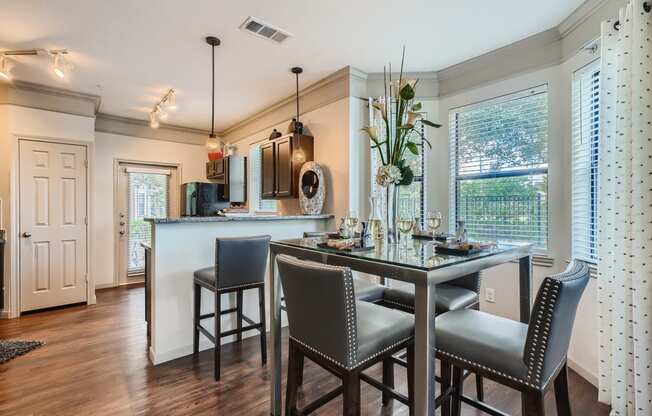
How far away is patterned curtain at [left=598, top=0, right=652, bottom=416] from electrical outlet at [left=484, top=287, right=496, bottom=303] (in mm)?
1063

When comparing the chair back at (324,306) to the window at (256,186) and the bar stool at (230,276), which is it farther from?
the window at (256,186)

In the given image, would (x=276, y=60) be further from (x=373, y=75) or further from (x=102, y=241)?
(x=102, y=241)

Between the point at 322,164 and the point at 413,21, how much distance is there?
1772 millimetres

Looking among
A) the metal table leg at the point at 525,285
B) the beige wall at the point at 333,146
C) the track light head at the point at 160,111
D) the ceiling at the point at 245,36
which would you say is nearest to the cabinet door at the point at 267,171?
the beige wall at the point at 333,146


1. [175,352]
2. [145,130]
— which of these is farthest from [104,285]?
[175,352]

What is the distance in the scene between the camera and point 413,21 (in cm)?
256

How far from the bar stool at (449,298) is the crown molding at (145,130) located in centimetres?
505

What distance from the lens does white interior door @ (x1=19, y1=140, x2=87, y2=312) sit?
3799 mm

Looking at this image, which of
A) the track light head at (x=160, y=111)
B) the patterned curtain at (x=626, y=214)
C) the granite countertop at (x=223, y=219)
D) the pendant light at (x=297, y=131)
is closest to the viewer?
the patterned curtain at (x=626, y=214)

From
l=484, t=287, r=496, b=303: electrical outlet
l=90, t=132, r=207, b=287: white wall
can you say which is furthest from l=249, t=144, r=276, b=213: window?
l=484, t=287, r=496, b=303: electrical outlet

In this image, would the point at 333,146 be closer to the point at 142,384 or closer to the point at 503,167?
the point at 503,167

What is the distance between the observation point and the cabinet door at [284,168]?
4008 millimetres

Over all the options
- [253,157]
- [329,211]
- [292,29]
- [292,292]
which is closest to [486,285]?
[329,211]

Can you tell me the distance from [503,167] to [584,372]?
69.3 inches
